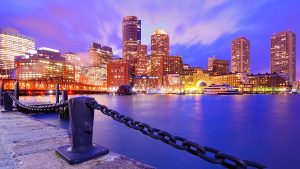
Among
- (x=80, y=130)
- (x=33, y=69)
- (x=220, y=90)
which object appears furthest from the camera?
(x=33, y=69)

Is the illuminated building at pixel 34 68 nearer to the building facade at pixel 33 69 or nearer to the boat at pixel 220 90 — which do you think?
the building facade at pixel 33 69

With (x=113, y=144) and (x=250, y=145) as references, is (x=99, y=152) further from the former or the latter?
(x=250, y=145)

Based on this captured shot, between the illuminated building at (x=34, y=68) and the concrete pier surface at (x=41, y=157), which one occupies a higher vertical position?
the illuminated building at (x=34, y=68)

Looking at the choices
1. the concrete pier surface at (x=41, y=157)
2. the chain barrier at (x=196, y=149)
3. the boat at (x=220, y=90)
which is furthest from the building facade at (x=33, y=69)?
the chain barrier at (x=196, y=149)

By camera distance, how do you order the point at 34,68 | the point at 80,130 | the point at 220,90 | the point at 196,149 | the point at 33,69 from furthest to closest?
the point at 34,68
the point at 33,69
the point at 220,90
the point at 80,130
the point at 196,149

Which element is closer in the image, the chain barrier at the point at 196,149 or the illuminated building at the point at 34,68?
the chain barrier at the point at 196,149

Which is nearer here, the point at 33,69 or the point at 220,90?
the point at 220,90

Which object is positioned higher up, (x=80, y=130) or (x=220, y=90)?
(x=80, y=130)

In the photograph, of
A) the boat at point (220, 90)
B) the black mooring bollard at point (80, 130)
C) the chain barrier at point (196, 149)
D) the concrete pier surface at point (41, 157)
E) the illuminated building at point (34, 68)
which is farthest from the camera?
the illuminated building at point (34, 68)

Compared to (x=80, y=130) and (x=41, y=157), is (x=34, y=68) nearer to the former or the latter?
(x=41, y=157)

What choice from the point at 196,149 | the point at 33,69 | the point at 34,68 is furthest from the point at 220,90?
the point at 196,149

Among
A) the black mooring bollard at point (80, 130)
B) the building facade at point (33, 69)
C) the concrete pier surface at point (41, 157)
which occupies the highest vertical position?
the building facade at point (33, 69)

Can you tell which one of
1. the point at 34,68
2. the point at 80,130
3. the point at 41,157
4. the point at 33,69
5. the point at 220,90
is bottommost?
the point at 220,90

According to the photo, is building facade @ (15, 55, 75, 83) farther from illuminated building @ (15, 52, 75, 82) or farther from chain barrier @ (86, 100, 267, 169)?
chain barrier @ (86, 100, 267, 169)
